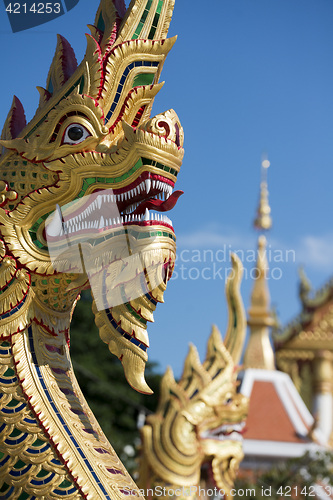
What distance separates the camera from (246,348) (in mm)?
12172

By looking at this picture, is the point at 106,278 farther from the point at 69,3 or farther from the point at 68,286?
the point at 69,3

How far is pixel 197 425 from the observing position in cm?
616

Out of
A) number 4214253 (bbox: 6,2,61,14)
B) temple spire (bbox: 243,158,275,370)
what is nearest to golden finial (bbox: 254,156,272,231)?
temple spire (bbox: 243,158,275,370)

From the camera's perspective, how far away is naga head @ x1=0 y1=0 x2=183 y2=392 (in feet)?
7.64

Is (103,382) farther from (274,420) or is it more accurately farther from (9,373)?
(9,373)

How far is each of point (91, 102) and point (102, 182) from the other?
271mm

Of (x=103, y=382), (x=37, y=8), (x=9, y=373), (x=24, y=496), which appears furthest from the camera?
(x=103, y=382)

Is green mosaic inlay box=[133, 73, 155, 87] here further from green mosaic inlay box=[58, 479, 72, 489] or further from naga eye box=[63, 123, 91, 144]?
green mosaic inlay box=[58, 479, 72, 489]

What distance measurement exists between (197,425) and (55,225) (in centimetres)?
410

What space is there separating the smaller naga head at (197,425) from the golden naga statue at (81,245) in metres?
3.64

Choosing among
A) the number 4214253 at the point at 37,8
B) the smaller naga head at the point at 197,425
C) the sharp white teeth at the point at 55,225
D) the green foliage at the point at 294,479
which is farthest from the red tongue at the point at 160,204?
the green foliage at the point at 294,479

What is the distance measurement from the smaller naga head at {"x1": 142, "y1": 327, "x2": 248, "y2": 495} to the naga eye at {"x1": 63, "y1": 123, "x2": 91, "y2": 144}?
4.04m

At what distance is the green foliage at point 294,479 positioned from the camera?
7506 millimetres

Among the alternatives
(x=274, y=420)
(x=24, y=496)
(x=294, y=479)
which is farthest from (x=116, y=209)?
(x=274, y=420)
